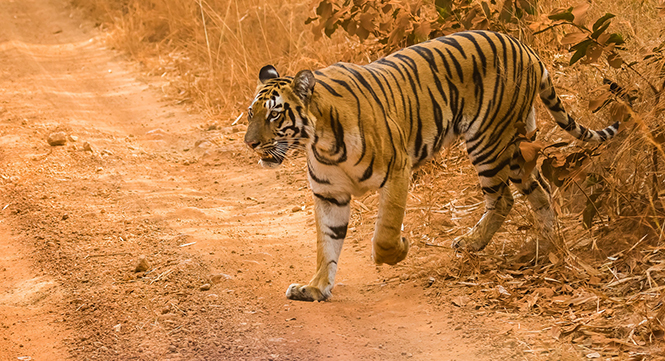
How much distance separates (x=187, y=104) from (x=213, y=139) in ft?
4.29

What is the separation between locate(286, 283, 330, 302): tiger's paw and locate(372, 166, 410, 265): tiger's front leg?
41cm

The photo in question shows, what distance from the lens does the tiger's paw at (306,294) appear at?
3.80 meters

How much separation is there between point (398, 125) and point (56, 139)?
13.7 ft

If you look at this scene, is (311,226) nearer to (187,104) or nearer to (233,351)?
(233,351)

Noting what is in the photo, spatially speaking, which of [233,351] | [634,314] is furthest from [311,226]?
[634,314]

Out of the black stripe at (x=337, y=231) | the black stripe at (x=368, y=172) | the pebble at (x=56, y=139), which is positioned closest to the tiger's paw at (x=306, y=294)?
the black stripe at (x=337, y=231)

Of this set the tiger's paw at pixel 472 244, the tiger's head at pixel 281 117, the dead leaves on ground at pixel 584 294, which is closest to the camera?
the dead leaves on ground at pixel 584 294

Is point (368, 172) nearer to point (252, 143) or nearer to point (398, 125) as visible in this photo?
point (398, 125)

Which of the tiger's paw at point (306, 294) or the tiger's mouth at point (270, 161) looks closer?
the tiger's mouth at point (270, 161)

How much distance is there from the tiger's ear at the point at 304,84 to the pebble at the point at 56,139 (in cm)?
400

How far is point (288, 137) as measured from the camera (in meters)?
3.54

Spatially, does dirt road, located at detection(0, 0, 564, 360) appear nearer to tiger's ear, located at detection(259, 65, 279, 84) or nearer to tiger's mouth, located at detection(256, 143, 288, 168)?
tiger's mouth, located at detection(256, 143, 288, 168)

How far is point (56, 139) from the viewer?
6676mm

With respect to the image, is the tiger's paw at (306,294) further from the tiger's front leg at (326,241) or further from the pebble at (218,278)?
the pebble at (218,278)
